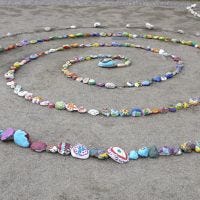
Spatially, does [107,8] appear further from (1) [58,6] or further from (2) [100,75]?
(2) [100,75]

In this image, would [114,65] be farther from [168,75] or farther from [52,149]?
[52,149]

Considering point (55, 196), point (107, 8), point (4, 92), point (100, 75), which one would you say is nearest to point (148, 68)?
point (100, 75)

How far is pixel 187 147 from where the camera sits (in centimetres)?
468

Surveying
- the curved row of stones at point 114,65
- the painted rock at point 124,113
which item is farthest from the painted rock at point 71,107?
the curved row of stones at point 114,65

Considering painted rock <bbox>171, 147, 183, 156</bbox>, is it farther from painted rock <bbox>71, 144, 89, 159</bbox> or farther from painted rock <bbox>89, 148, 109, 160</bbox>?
painted rock <bbox>71, 144, 89, 159</bbox>

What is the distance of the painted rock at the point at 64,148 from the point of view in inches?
181

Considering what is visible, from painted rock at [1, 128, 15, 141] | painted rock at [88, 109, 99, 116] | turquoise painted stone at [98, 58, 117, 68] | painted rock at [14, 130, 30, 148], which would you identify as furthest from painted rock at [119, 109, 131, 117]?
turquoise painted stone at [98, 58, 117, 68]

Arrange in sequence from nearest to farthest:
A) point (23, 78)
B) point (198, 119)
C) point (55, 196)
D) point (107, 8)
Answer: point (55, 196)
point (198, 119)
point (23, 78)
point (107, 8)

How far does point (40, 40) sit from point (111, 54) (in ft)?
5.78

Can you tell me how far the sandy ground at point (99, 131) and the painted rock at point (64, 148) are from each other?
68mm

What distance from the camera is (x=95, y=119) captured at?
17.9 feet

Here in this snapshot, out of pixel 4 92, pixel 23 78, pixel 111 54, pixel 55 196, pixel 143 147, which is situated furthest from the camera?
pixel 111 54

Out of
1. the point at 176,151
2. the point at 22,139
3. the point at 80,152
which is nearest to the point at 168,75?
the point at 176,151

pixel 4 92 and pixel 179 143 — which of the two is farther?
pixel 4 92
